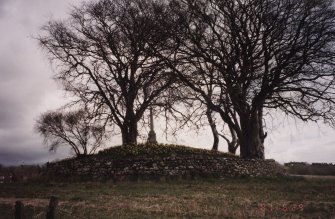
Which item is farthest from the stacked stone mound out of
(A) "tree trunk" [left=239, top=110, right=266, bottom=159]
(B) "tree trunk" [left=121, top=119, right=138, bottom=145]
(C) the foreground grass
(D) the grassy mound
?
(B) "tree trunk" [left=121, top=119, right=138, bottom=145]

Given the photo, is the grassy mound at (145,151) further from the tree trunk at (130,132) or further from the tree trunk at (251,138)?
the tree trunk at (130,132)

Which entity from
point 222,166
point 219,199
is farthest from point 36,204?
point 222,166

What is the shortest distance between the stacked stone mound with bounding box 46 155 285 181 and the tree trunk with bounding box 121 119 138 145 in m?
6.85

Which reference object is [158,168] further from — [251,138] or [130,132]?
[130,132]

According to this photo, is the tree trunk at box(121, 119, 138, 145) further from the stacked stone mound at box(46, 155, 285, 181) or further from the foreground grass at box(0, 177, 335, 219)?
the foreground grass at box(0, 177, 335, 219)

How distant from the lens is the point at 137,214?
14.2m

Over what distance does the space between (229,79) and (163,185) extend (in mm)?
10367

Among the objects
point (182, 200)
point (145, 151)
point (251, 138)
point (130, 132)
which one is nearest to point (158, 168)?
point (145, 151)

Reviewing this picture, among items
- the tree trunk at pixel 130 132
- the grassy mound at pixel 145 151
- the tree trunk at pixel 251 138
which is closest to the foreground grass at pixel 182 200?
the grassy mound at pixel 145 151

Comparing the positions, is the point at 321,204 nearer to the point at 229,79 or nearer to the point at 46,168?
the point at 229,79

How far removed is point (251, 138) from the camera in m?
32.4

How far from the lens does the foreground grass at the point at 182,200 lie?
14320 mm

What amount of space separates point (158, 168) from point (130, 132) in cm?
911

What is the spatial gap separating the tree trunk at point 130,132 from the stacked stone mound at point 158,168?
6.85m
